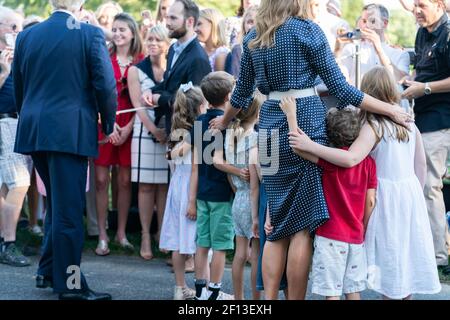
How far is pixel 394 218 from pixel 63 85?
2308 mm

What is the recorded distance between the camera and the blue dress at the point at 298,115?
4820mm

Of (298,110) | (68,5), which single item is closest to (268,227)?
(298,110)

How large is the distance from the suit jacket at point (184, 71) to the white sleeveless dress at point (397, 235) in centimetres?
227

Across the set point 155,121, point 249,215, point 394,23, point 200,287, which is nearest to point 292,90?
point 249,215

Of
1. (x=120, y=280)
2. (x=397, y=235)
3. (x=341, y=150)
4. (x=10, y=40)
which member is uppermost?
(x=10, y=40)

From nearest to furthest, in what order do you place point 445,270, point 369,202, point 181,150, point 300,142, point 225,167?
point 300,142
point 369,202
point 225,167
point 181,150
point 445,270

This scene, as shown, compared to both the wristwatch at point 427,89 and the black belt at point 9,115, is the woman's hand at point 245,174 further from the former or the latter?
the black belt at point 9,115

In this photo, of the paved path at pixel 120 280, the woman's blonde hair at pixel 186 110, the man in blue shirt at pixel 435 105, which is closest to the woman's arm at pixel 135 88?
the paved path at pixel 120 280

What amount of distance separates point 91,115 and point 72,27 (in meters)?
0.59

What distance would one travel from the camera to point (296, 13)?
4875 mm

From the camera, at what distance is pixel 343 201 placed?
4926mm

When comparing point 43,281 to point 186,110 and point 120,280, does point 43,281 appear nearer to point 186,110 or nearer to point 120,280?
point 120,280

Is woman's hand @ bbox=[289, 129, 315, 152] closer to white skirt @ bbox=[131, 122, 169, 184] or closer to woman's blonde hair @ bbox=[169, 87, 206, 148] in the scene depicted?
woman's blonde hair @ bbox=[169, 87, 206, 148]

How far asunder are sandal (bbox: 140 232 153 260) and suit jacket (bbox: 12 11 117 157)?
1685 mm
